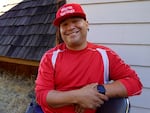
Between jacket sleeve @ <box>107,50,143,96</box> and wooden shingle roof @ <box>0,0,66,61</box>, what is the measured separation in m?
1.52

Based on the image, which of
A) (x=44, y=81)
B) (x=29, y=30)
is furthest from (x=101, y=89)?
(x=29, y=30)

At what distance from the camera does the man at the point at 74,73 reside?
1919mm

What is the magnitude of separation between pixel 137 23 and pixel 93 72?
929mm

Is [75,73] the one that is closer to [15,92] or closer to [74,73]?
[74,73]

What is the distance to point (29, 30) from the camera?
13.6 ft

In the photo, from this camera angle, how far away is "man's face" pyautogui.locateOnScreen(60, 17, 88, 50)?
6.58 ft

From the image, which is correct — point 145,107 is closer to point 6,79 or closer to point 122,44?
point 122,44

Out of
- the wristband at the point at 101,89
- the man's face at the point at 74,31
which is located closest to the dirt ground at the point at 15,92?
the man's face at the point at 74,31

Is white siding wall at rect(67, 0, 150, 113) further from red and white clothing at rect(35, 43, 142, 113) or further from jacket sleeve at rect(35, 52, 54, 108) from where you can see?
jacket sleeve at rect(35, 52, 54, 108)

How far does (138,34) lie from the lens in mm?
2734

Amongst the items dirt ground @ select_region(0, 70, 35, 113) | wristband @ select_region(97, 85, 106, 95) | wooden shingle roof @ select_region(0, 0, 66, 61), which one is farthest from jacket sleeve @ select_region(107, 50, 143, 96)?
dirt ground @ select_region(0, 70, 35, 113)

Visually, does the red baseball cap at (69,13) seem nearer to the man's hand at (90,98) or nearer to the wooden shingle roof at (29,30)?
the man's hand at (90,98)

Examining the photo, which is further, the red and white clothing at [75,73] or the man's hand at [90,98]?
the red and white clothing at [75,73]

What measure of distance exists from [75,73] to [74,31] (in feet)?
0.89
